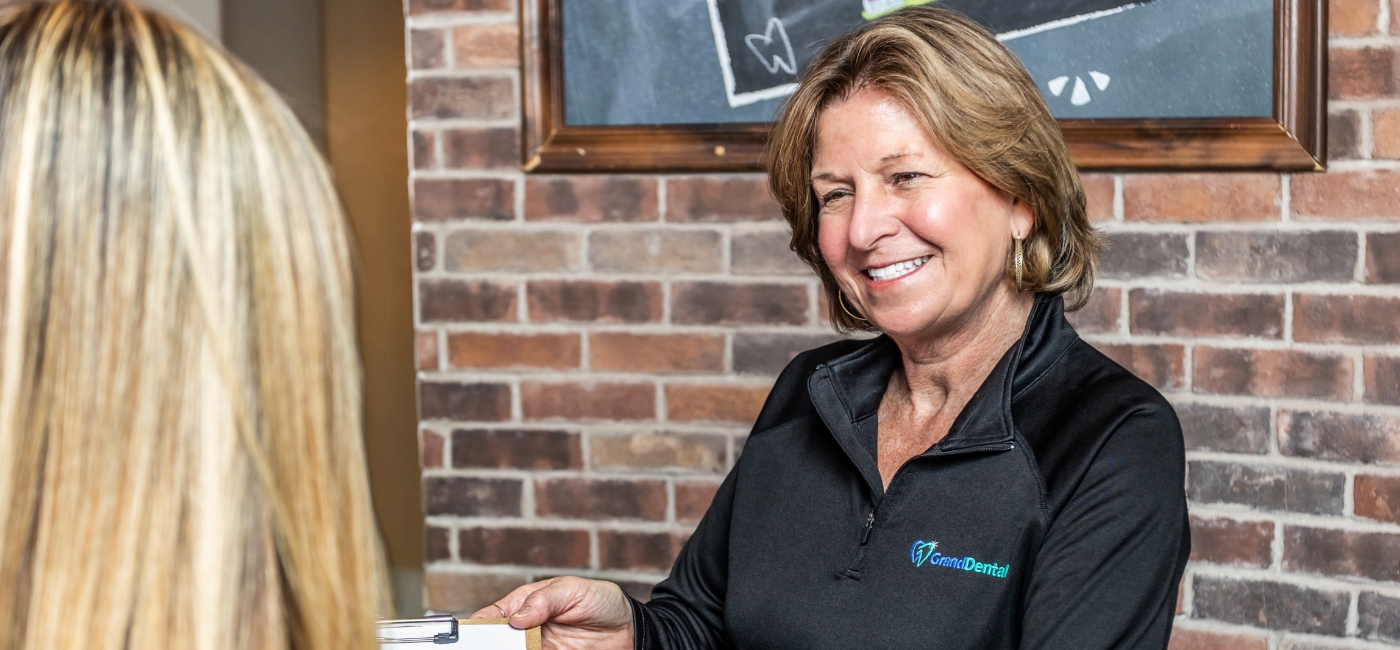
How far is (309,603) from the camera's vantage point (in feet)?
1.85

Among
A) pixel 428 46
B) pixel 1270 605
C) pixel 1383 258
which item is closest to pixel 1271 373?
pixel 1383 258

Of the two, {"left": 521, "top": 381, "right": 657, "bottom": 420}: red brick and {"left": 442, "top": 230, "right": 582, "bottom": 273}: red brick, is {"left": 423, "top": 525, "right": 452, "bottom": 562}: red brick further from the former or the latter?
{"left": 442, "top": 230, "right": 582, "bottom": 273}: red brick

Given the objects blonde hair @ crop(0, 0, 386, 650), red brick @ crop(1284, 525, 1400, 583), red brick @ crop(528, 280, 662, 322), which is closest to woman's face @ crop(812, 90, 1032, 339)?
red brick @ crop(528, 280, 662, 322)

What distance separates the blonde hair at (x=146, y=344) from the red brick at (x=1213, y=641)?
1.67 m

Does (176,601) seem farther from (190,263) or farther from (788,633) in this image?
(788,633)

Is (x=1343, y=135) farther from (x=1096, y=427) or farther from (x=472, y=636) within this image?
(x=472, y=636)

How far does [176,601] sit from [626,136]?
1.53 metres

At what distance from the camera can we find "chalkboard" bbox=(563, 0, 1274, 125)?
1.72 m

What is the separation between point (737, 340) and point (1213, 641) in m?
0.96

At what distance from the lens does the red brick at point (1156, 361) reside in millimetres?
1802

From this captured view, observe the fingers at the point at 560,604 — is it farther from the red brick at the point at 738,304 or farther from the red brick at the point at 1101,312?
the red brick at the point at 1101,312

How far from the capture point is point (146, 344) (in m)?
0.52

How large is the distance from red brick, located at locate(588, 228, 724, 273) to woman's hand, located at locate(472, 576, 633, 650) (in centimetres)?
71

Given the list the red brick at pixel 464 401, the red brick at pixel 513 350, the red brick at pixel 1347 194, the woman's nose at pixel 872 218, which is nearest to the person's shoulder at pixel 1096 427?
the woman's nose at pixel 872 218
